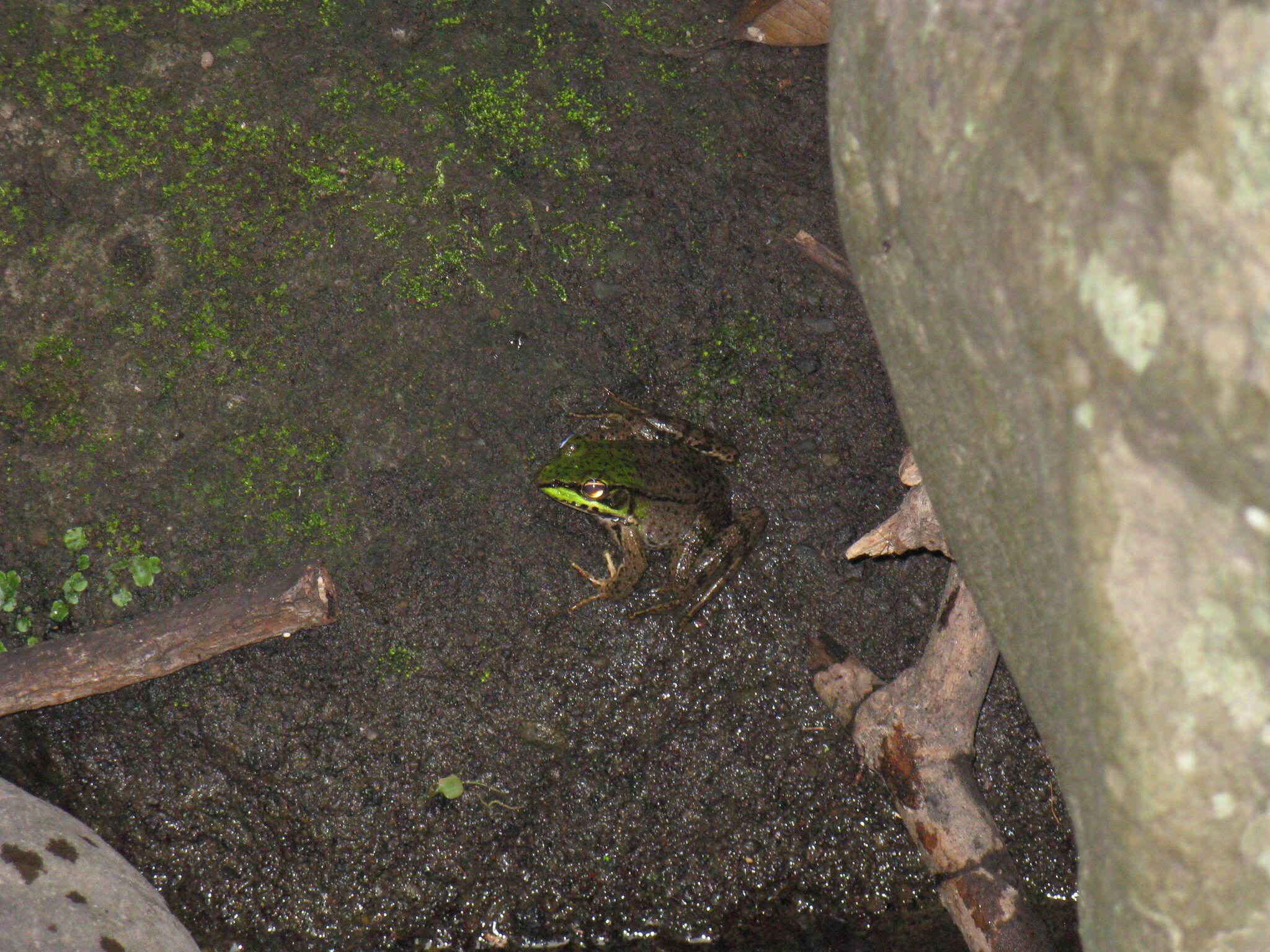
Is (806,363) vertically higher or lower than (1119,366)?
lower

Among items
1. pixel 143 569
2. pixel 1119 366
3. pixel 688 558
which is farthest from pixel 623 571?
pixel 1119 366

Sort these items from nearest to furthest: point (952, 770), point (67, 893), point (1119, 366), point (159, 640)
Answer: point (1119, 366) → point (67, 893) → point (952, 770) → point (159, 640)

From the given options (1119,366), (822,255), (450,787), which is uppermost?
(1119,366)

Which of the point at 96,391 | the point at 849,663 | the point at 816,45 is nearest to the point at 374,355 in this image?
the point at 96,391

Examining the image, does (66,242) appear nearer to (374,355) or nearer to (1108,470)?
(374,355)

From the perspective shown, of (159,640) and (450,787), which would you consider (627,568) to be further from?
(159,640)

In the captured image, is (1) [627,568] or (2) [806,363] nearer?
(1) [627,568]

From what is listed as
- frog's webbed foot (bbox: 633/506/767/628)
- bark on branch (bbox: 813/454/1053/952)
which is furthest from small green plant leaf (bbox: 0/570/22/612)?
bark on branch (bbox: 813/454/1053/952)
